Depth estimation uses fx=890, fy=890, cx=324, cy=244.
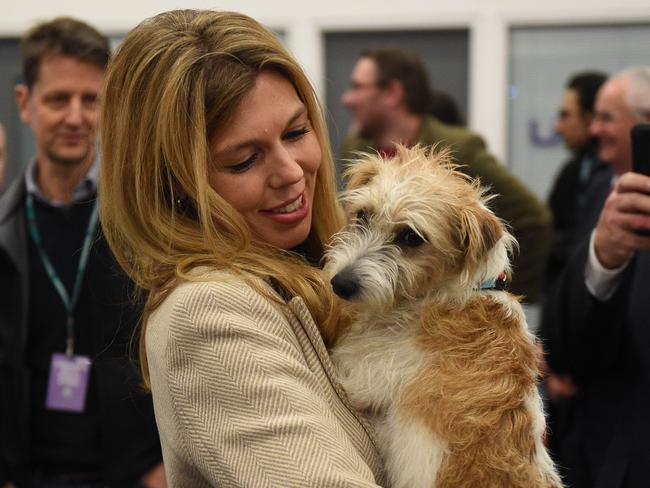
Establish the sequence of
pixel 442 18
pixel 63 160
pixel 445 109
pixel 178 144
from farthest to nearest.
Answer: pixel 442 18, pixel 445 109, pixel 63 160, pixel 178 144

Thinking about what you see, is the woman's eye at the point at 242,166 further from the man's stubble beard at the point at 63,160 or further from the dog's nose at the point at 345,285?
the man's stubble beard at the point at 63,160

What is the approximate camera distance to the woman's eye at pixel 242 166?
1.61 metres

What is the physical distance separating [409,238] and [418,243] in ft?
0.07

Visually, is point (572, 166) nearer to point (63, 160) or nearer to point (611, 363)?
point (611, 363)

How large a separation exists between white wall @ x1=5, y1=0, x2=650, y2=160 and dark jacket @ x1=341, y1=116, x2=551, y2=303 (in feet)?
5.88

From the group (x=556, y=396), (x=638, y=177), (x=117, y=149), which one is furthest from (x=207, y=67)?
(x=556, y=396)

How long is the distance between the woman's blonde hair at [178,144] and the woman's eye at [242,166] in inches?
2.6

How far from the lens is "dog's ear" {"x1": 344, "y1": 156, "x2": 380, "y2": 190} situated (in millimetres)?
1949

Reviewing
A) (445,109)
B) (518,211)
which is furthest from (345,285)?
(445,109)

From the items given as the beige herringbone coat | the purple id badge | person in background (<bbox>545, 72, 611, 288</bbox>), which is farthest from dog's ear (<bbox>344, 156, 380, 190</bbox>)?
person in background (<bbox>545, 72, 611, 288</bbox>)

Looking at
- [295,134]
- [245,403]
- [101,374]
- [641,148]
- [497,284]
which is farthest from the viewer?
[101,374]

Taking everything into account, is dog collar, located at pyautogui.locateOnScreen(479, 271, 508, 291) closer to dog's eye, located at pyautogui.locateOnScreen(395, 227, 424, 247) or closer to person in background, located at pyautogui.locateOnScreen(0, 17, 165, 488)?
dog's eye, located at pyautogui.locateOnScreen(395, 227, 424, 247)

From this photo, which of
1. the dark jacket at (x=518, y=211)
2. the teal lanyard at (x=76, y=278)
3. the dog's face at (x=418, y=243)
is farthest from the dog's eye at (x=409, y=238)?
the dark jacket at (x=518, y=211)

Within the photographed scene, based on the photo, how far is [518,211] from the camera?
4.26 meters
